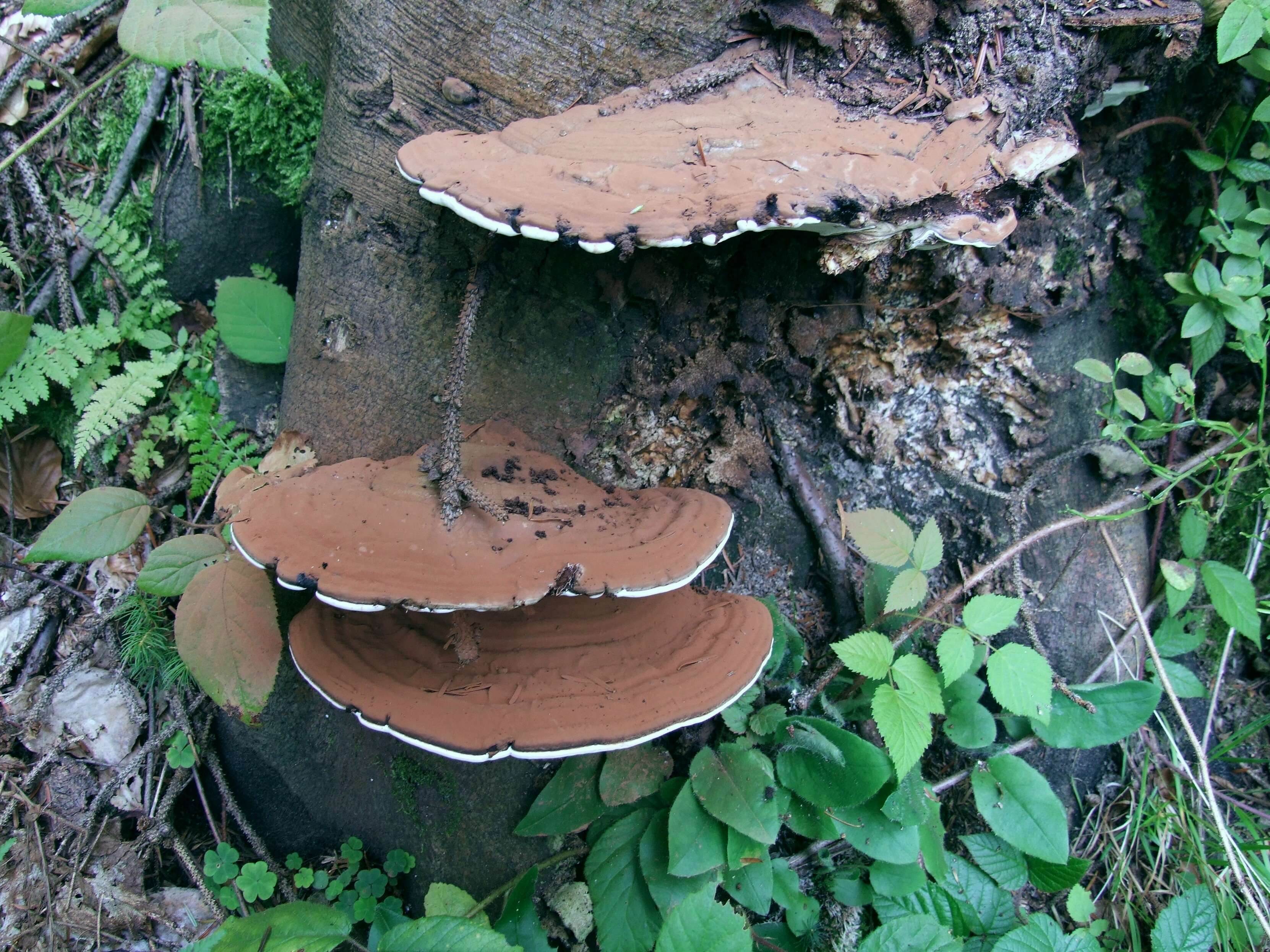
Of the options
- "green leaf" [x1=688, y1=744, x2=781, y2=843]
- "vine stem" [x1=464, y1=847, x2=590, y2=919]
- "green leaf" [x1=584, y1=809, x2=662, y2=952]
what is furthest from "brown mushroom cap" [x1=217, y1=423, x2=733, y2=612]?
"vine stem" [x1=464, y1=847, x2=590, y2=919]

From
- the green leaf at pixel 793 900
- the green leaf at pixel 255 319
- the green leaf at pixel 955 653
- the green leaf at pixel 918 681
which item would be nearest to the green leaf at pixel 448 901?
the green leaf at pixel 793 900

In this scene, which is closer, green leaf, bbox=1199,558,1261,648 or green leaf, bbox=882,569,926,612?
green leaf, bbox=882,569,926,612

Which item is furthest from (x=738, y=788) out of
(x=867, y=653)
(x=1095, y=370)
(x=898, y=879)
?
(x=1095, y=370)

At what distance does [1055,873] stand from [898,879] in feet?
2.05

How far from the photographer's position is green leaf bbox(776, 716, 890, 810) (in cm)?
221

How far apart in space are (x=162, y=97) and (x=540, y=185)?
7.74 feet

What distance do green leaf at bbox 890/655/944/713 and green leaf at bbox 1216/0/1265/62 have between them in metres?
1.92

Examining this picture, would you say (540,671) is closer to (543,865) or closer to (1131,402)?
(543,865)

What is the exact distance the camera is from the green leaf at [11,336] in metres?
2.64

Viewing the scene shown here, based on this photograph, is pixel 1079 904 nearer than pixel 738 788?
No

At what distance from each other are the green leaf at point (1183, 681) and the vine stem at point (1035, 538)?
2.03 ft

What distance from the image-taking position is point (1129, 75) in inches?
88.5

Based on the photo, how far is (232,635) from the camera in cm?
211

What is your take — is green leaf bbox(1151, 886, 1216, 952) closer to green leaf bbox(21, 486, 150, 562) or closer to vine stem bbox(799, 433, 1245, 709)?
vine stem bbox(799, 433, 1245, 709)
